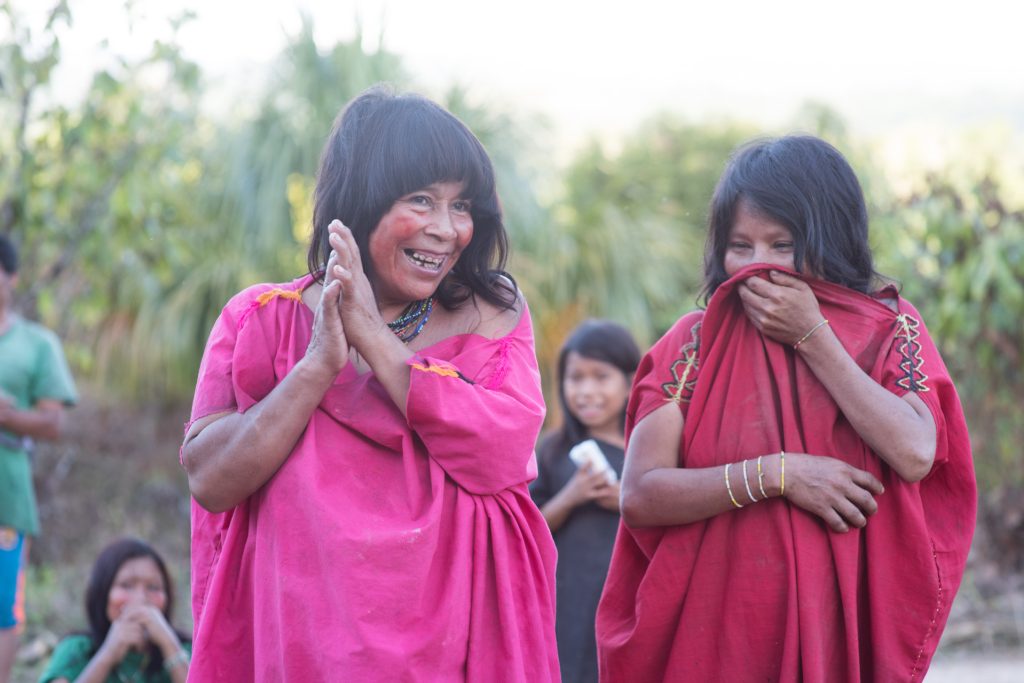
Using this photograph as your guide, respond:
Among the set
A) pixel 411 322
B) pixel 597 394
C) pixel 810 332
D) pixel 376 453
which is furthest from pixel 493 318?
pixel 597 394

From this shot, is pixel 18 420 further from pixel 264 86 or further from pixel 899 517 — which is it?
pixel 264 86

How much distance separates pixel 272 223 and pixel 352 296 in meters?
8.75

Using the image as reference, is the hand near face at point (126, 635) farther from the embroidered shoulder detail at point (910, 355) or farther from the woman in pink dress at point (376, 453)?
the embroidered shoulder detail at point (910, 355)

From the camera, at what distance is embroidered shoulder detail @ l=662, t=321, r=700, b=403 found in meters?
3.00

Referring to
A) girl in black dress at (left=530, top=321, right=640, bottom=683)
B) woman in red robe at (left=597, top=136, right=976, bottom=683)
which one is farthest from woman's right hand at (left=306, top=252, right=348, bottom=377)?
girl in black dress at (left=530, top=321, right=640, bottom=683)

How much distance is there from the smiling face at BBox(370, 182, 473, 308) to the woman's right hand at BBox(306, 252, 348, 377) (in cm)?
20

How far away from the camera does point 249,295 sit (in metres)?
2.78

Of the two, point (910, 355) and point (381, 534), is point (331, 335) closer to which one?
point (381, 534)

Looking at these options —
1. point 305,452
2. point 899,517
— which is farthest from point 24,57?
point 899,517

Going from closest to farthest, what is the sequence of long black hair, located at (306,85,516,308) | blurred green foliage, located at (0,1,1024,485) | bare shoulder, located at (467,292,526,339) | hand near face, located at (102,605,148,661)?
long black hair, located at (306,85,516,308) < bare shoulder, located at (467,292,526,339) < hand near face, located at (102,605,148,661) < blurred green foliage, located at (0,1,1024,485)

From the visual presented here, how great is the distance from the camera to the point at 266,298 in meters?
2.75

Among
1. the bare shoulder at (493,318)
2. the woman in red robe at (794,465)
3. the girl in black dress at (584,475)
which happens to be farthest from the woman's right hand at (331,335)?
the girl in black dress at (584,475)

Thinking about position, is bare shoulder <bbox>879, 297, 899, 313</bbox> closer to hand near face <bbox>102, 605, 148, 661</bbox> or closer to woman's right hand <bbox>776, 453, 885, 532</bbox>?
woman's right hand <bbox>776, 453, 885, 532</bbox>

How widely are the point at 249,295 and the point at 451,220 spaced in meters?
0.51
